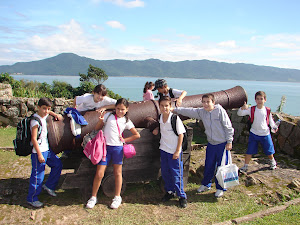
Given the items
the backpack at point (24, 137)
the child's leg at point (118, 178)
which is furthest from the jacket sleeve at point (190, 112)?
the backpack at point (24, 137)

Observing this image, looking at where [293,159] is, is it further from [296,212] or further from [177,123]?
[177,123]

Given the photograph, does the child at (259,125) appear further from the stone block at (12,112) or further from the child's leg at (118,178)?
the stone block at (12,112)

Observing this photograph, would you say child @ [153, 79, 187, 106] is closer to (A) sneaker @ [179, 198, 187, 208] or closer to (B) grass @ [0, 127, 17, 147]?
(A) sneaker @ [179, 198, 187, 208]

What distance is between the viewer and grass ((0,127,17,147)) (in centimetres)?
695

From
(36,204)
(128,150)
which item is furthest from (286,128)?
(36,204)

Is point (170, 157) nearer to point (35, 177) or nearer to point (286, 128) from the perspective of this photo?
point (35, 177)

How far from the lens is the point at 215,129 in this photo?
3.92 m

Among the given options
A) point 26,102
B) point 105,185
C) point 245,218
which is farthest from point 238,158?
point 26,102

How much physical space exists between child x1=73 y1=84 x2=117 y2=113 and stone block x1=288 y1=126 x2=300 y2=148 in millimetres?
4286

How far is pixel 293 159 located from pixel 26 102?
8.29 m

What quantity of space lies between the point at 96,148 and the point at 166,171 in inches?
43.2

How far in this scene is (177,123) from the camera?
362cm

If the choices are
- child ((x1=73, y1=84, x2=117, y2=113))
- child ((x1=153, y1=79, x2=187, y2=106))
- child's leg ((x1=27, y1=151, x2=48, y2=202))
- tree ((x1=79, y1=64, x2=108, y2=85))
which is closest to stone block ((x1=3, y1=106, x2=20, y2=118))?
child ((x1=73, y1=84, x2=117, y2=113))

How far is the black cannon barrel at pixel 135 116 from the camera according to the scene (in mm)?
3776
